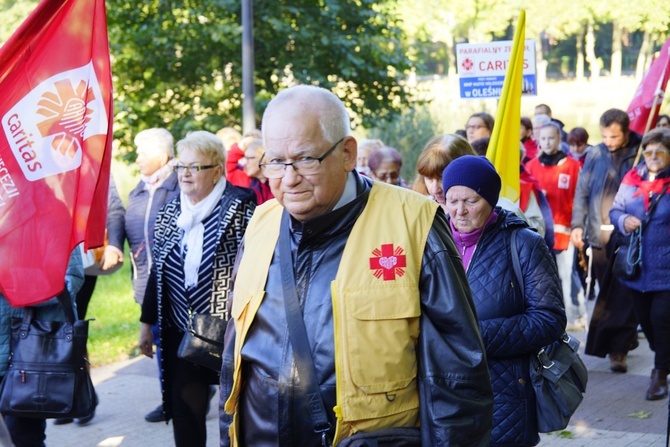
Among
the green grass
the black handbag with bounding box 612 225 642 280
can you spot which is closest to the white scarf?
the black handbag with bounding box 612 225 642 280

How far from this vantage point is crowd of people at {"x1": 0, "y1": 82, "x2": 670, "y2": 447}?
313 cm

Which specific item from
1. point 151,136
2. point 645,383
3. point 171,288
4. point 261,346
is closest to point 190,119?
point 151,136

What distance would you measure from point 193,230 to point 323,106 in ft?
9.06

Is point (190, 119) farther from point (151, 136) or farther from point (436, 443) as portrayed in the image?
point (436, 443)

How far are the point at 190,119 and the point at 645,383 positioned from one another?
8.34 m

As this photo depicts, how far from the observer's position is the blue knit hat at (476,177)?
4691 millimetres

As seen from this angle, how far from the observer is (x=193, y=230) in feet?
19.2

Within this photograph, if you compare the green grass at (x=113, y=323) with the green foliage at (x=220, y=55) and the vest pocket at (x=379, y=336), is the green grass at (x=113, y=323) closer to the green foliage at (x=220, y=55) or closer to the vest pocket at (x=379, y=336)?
the green foliage at (x=220, y=55)

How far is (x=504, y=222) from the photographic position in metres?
4.69

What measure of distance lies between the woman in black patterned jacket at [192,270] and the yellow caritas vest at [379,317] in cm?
261

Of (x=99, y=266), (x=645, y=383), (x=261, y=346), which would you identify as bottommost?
(x=645, y=383)

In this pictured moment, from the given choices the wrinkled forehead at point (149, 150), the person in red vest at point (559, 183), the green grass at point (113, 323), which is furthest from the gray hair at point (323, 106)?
the person in red vest at point (559, 183)

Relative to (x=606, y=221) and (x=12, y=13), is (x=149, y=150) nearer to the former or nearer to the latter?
(x=606, y=221)

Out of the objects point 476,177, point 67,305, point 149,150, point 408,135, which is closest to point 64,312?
point 67,305
